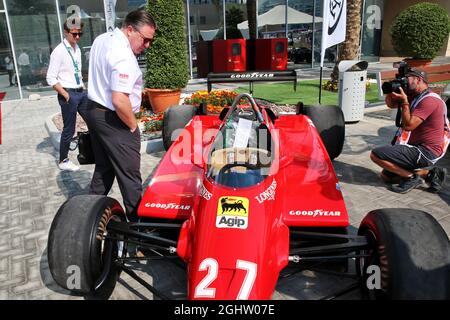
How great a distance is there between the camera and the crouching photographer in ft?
14.0

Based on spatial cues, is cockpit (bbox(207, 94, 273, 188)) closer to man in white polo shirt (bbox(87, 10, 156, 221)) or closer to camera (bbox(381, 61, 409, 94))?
man in white polo shirt (bbox(87, 10, 156, 221))

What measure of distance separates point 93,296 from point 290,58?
55.4 ft

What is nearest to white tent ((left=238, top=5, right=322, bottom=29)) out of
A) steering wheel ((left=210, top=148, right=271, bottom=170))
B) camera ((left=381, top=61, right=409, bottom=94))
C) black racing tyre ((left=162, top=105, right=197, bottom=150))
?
black racing tyre ((left=162, top=105, right=197, bottom=150))

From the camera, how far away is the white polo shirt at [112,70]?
2.89m

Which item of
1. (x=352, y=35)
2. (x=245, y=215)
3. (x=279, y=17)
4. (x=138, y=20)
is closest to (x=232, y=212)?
(x=245, y=215)

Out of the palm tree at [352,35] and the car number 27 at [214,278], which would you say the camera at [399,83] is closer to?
the car number 27 at [214,278]

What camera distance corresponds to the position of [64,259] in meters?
2.50

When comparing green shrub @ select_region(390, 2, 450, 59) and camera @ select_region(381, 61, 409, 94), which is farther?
green shrub @ select_region(390, 2, 450, 59)

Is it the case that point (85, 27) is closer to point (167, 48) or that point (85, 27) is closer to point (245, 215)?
point (167, 48)

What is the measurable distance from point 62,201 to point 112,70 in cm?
217

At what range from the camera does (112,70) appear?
290cm

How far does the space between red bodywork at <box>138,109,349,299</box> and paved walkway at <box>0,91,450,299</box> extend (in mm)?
440

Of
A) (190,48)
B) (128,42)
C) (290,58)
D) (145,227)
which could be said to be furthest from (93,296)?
(290,58)
